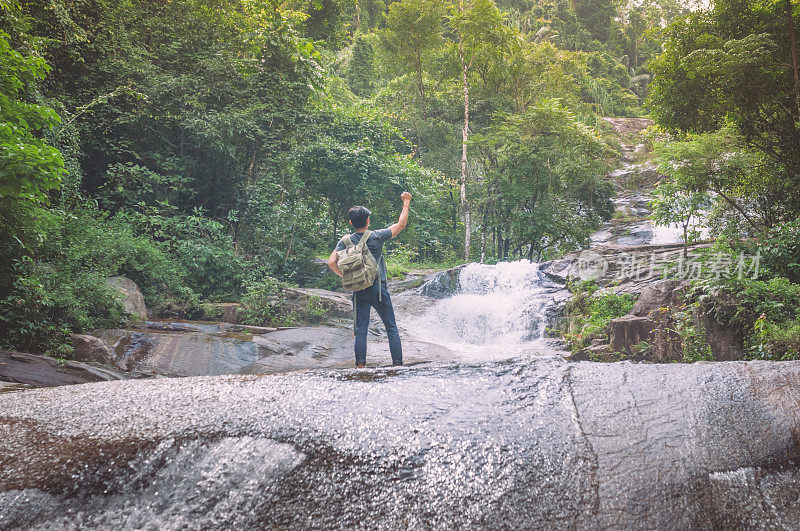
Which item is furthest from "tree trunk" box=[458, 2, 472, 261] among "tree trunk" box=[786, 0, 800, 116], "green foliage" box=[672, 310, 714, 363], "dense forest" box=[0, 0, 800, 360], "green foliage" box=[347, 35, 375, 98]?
"green foliage" box=[672, 310, 714, 363]

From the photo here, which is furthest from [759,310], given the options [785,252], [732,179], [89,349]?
[89,349]

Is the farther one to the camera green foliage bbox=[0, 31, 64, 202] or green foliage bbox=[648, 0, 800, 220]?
green foliage bbox=[648, 0, 800, 220]

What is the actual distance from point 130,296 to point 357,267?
5.44 meters

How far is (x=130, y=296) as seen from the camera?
7.94m

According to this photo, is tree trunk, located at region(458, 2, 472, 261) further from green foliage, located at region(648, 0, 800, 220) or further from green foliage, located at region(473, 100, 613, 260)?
green foliage, located at region(648, 0, 800, 220)

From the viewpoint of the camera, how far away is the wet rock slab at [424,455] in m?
1.90

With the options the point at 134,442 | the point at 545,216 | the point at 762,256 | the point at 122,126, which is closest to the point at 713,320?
the point at 762,256

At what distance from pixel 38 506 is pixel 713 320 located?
23.2 feet

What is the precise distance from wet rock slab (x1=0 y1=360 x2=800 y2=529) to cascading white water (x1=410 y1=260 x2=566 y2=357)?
20.0 ft

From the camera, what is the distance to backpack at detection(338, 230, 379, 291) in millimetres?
4785

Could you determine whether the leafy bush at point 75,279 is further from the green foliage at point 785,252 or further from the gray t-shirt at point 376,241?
the green foliage at point 785,252

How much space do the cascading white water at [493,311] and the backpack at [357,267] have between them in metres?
4.50

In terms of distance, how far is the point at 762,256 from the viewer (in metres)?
Result: 6.42

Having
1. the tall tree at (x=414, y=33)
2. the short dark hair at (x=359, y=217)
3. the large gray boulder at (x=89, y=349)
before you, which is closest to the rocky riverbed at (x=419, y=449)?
the short dark hair at (x=359, y=217)
